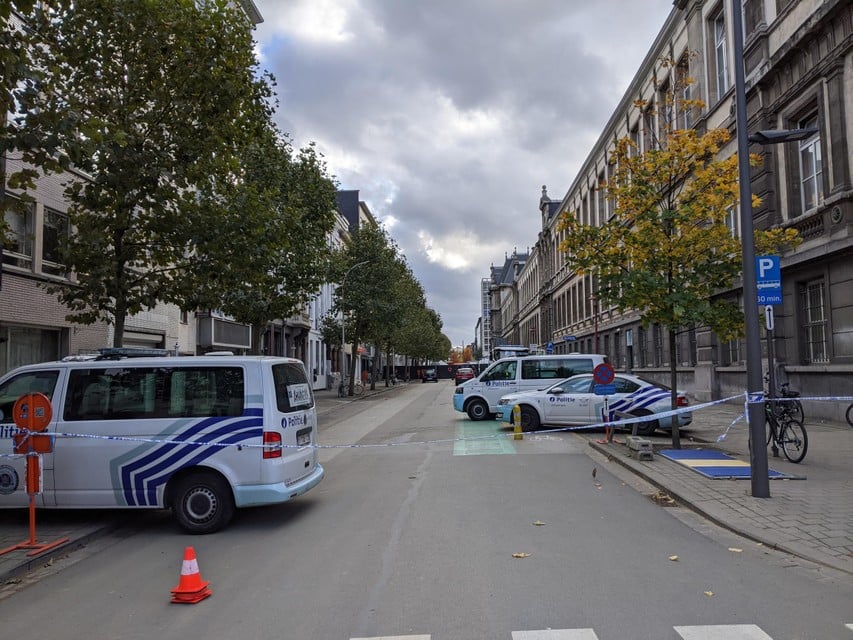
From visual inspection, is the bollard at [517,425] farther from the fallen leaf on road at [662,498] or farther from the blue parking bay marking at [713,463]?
the fallen leaf on road at [662,498]

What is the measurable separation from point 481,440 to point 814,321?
9585 mm

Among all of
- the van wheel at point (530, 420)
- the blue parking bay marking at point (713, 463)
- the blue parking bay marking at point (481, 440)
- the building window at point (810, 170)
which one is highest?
the building window at point (810, 170)

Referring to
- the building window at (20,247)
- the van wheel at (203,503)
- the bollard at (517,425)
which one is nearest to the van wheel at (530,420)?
the bollard at (517,425)

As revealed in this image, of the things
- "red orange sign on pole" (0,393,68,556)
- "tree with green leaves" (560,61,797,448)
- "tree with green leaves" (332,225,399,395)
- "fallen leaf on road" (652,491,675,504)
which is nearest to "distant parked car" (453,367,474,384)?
"tree with green leaves" (332,225,399,395)

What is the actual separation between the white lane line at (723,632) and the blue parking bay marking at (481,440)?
861cm

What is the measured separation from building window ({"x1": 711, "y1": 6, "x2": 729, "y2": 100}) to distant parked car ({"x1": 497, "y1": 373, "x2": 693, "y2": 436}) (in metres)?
13.0

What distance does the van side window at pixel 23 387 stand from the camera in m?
7.71

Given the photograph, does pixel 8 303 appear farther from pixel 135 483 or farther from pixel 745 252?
pixel 745 252

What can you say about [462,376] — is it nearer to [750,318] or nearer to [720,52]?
[720,52]

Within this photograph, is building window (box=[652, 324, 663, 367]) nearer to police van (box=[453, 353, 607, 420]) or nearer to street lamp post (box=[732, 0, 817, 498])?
police van (box=[453, 353, 607, 420])

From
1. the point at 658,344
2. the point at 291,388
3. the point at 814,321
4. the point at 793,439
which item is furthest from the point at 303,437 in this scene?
the point at 658,344

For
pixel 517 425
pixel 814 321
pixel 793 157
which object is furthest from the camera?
pixel 793 157

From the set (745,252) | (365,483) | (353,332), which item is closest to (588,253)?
(745,252)

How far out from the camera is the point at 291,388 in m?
8.12
